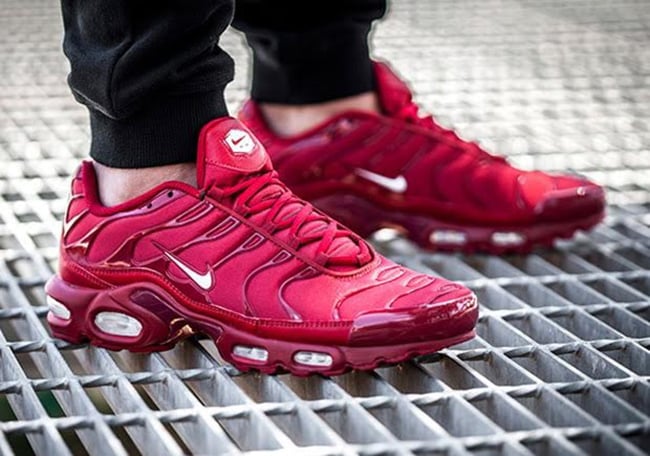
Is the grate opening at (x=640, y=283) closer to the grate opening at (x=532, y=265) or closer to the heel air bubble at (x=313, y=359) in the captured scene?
the grate opening at (x=532, y=265)

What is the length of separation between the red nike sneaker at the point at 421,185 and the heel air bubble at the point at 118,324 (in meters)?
0.45

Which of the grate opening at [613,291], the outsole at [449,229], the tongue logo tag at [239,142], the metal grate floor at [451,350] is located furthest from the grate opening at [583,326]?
the tongue logo tag at [239,142]

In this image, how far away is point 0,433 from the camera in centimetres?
119

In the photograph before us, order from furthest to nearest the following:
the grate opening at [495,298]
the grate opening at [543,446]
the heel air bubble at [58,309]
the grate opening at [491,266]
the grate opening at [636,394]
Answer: the grate opening at [491,266] → the grate opening at [495,298] → the heel air bubble at [58,309] → the grate opening at [636,394] → the grate opening at [543,446]

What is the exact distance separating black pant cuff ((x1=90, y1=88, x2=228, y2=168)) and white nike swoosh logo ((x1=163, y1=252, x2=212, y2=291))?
4.6 inches

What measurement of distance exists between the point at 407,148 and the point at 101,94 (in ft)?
1.91

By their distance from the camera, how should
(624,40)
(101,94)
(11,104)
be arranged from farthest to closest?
(624,40) < (11,104) < (101,94)

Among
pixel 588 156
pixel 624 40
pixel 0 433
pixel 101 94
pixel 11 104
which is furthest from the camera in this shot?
pixel 624 40

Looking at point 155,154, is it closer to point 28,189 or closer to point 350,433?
point 350,433

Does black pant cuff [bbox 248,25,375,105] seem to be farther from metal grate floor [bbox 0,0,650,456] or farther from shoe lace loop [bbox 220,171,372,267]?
shoe lace loop [bbox 220,171,372,267]

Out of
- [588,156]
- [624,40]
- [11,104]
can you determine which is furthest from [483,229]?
[624,40]

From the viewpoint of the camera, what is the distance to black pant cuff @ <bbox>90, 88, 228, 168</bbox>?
1.34 metres

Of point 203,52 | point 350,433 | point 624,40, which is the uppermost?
point 203,52

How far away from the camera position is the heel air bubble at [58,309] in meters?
1.39
